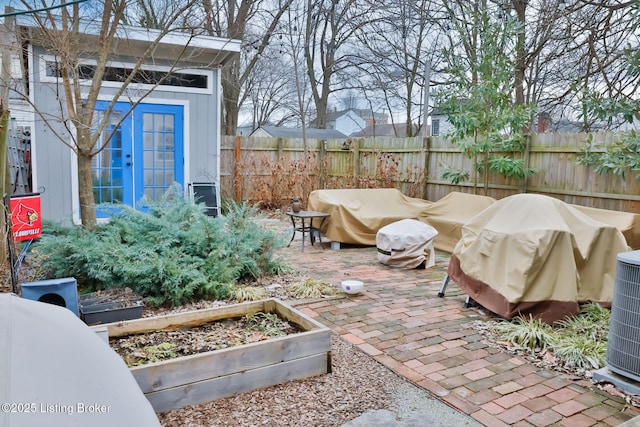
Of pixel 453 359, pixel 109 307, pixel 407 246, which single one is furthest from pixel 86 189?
pixel 453 359

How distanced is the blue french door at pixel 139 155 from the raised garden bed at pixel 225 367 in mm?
4921

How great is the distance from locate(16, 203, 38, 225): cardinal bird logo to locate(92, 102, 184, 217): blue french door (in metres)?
3.00

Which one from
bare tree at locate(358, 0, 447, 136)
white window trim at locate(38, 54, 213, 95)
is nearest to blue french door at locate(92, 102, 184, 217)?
white window trim at locate(38, 54, 213, 95)

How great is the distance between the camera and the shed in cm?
688

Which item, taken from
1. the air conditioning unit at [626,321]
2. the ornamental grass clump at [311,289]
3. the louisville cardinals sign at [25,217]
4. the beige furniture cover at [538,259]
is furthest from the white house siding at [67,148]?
the air conditioning unit at [626,321]

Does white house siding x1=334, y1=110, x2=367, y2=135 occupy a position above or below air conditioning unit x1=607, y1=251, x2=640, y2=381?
above

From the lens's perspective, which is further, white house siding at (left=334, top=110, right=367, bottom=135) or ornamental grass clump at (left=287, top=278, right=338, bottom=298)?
white house siding at (left=334, top=110, right=367, bottom=135)

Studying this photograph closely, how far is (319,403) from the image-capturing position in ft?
8.20

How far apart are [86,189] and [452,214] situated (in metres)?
4.51

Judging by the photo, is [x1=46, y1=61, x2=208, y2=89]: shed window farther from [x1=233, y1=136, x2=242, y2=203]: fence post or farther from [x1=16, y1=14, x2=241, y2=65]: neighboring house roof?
[x1=233, y1=136, x2=242, y2=203]: fence post

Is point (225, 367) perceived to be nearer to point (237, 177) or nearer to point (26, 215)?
point (26, 215)

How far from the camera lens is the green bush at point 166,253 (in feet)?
12.8

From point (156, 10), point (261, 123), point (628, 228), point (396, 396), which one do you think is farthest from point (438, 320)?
point (261, 123)

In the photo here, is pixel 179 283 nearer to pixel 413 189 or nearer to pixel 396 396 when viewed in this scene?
pixel 396 396
